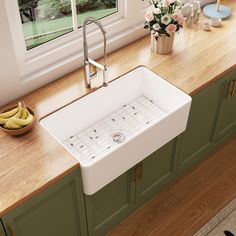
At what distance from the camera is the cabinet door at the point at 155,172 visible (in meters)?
2.32

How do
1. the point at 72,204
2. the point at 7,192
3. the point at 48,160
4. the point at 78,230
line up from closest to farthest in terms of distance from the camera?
the point at 7,192, the point at 48,160, the point at 72,204, the point at 78,230

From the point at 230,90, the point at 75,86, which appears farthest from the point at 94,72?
the point at 230,90

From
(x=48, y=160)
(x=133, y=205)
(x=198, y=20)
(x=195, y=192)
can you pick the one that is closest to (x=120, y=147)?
(x=48, y=160)

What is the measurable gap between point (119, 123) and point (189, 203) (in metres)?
0.84

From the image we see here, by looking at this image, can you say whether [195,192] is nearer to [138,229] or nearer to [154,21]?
[138,229]

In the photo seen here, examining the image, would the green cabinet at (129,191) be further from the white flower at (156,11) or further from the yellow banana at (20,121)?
the white flower at (156,11)

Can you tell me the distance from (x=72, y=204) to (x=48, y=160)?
1.00 ft

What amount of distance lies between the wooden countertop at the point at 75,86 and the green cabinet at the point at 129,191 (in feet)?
1.16

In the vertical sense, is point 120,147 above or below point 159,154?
above

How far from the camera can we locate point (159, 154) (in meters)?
2.36

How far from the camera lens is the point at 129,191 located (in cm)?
236

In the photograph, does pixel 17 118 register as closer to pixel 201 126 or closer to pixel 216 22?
pixel 201 126

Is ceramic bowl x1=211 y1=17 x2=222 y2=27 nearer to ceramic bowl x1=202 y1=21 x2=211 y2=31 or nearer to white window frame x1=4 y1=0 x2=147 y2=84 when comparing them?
ceramic bowl x1=202 y1=21 x2=211 y2=31

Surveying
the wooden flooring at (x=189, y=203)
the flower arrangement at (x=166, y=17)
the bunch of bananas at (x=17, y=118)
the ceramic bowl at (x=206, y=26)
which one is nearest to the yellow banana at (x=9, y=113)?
the bunch of bananas at (x=17, y=118)
